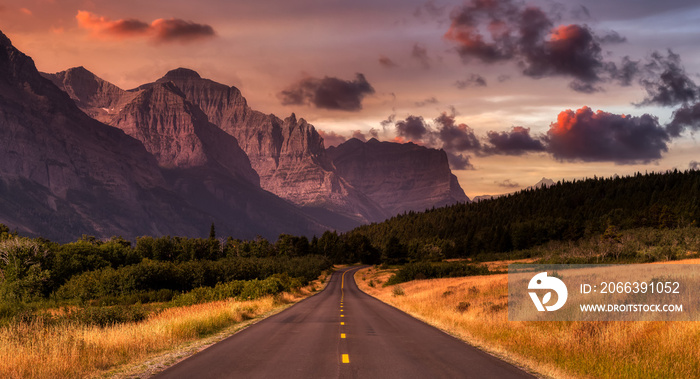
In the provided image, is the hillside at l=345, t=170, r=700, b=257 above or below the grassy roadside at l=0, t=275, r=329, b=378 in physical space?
above

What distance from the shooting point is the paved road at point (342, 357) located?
13.4 m

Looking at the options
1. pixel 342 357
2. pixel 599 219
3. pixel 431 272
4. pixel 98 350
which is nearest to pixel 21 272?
pixel 431 272

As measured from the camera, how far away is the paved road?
44.0ft

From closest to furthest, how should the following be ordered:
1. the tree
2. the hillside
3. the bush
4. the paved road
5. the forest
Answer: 1. the paved road
2. the forest
3. the tree
4. the bush
5. the hillside

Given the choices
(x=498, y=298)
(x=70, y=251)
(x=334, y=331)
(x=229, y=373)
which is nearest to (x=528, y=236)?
(x=70, y=251)

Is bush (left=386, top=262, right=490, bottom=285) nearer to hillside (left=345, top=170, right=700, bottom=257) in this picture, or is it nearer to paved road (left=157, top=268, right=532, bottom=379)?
paved road (left=157, top=268, right=532, bottom=379)

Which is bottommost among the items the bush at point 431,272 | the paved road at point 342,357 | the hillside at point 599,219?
the bush at point 431,272

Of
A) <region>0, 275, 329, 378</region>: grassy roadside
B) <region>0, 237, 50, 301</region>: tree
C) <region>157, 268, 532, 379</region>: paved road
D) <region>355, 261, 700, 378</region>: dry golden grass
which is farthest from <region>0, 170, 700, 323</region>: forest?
<region>355, 261, 700, 378</region>: dry golden grass

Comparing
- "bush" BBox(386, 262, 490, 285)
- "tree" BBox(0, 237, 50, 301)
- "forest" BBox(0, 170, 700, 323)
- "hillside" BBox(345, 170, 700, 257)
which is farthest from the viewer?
"hillside" BBox(345, 170, 700, 257)

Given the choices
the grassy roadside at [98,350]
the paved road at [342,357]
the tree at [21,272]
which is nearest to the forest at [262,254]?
the tree at [21,272]

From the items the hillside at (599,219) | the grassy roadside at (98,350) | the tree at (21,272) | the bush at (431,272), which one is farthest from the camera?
the hillside at (599,219)

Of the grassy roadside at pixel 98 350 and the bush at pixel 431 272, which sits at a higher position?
the grassy roadside at pixel 98 350

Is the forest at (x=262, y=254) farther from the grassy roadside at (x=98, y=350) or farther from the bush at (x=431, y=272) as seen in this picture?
the grassy roadside at (x=98, y=350)

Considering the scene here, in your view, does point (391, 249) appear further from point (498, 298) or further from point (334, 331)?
point (334, 331)
